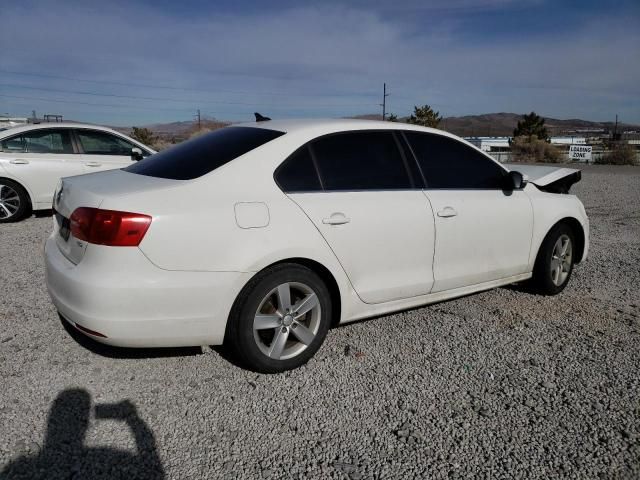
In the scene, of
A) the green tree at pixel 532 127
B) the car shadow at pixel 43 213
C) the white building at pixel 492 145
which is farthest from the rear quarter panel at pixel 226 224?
the green tree at pixel 532 127

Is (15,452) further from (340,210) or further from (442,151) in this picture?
(442,151)

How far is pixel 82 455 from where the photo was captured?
95.0 inches

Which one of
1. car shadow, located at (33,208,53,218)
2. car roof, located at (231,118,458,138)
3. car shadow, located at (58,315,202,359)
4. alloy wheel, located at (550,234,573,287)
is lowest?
car shadow, located at (58,315,202,359)

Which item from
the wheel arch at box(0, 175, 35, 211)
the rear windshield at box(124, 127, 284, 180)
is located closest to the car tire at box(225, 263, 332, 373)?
the rear windshield at box(124, 127, 284, 180)

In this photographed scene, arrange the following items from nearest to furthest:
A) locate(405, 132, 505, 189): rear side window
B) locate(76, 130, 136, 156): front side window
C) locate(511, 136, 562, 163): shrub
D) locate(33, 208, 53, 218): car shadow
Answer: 1. locate(405, 132, 505, 189): rear side window
2. locate(76, 130, 136, 156): front side window
3. locate(33, 208, 53, 218): car shadow
4. locate(511, 136, 562, 163): shrub

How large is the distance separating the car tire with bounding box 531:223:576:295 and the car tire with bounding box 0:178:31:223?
7.52 meters

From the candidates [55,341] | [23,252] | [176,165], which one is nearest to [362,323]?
[176,165]

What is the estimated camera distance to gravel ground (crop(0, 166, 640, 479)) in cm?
240

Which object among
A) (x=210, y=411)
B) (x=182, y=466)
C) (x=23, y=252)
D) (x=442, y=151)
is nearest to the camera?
(x=182, y=466)

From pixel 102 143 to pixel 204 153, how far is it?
626cm

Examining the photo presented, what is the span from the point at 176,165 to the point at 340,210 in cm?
112

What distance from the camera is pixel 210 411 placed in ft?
9.23

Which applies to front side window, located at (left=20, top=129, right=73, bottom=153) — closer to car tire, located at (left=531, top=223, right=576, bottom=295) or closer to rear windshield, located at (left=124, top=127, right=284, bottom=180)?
rear windshield, located at (left=124, top=127, right=284, bottom=180)

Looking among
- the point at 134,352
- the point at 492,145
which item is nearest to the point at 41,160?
the point at 134,352
